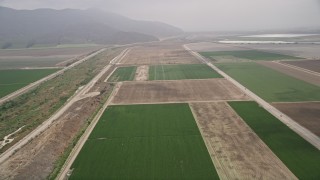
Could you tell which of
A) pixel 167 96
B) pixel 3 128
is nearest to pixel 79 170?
pixel 3 128

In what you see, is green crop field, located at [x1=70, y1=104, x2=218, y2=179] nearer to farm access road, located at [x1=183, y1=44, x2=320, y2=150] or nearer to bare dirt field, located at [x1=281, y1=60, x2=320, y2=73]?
farm access road, located at [x1=183, y1=44, x2=320, y2=150]

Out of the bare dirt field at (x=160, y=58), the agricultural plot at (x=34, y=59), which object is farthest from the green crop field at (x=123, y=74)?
the agricultural plot at (x=34, y=59)

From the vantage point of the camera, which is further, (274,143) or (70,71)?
(70,71)

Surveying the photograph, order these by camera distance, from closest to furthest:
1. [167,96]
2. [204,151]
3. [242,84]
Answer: [204,151]
[167,96]
[242,84]

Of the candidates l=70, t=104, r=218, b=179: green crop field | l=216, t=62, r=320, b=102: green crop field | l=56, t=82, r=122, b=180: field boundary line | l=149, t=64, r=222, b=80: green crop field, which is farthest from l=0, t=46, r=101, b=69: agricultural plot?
l=70, t=104, r=218, b=179: green crop field

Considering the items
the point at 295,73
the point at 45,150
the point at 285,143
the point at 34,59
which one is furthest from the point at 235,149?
the point at 34,59

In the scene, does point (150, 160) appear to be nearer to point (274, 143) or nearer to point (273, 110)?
point (274, 143)
